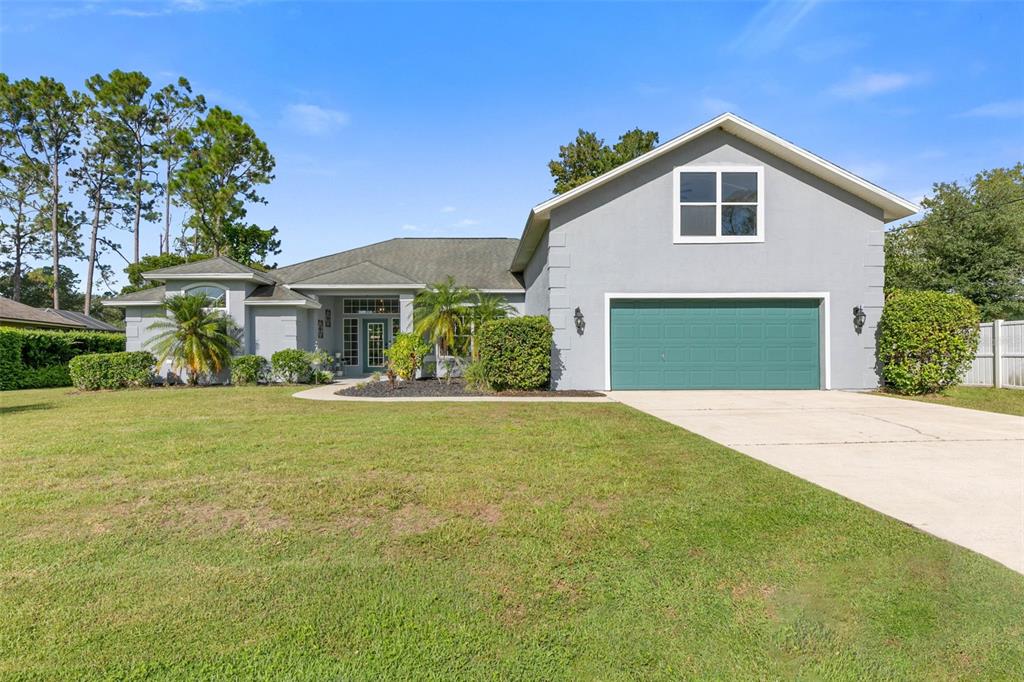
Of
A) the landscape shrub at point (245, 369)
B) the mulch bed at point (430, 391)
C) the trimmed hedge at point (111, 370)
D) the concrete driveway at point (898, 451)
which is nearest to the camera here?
the concrete driveway at point (898, 451)

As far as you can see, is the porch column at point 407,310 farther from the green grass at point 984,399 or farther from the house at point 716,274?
the green grass at point 984,399

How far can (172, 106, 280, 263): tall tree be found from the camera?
28.2 metres

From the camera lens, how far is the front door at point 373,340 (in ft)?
62.3

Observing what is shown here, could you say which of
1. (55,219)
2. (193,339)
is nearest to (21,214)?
(55,219)

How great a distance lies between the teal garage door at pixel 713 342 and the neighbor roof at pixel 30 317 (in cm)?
→ 2465

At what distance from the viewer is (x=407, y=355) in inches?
555

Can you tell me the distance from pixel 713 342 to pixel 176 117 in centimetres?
3614

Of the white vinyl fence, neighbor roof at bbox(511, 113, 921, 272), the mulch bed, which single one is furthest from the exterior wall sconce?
→ the mulch bed

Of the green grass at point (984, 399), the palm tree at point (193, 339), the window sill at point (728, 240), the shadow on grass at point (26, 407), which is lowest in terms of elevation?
the shadow on grass at point (26, 407)

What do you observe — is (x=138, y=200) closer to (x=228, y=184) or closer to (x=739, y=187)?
(x=228, y=184)

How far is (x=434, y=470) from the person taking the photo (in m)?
5.02

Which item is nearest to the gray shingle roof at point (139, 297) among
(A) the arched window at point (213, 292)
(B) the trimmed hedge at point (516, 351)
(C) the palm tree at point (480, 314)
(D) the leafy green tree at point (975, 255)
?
(A) the arched window at point (213, 292)

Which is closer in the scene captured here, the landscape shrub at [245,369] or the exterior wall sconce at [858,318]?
the exterior wall sconce at [858,318]

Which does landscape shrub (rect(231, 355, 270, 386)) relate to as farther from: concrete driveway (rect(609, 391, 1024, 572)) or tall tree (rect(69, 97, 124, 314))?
tall tree (rect(69, 97, 124, 314))
